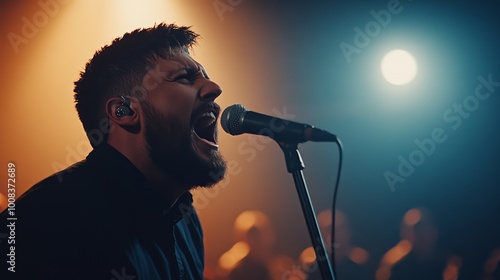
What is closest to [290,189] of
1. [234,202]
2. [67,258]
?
[234,202]

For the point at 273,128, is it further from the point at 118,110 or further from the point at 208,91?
the point at 118,110

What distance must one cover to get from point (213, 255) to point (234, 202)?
15.0 inches

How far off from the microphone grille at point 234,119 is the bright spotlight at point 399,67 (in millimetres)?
1958

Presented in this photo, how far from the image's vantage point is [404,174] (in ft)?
9.78

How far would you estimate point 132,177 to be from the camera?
149 centimetres

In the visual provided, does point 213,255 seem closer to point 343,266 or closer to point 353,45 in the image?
point 343,266

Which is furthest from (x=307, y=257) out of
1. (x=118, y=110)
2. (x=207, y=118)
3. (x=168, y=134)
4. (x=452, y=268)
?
(x=118, y=110)

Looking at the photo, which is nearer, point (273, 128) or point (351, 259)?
point (273, 128)

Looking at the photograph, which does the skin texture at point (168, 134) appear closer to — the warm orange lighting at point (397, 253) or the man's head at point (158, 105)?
Answer: the man's head at point (158, 105)

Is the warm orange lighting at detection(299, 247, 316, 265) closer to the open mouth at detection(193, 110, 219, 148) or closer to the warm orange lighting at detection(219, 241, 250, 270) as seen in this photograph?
the warm orange lighting at detection(219, 241, 250, 270)

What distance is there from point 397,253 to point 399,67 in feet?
4.23

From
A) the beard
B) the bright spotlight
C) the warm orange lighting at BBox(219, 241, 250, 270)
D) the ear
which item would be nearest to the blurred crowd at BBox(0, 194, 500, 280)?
the warm orange lighting at BBox(219, 241, 250, 270)

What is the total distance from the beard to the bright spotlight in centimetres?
189

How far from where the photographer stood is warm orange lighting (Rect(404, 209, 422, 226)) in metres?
2.92
